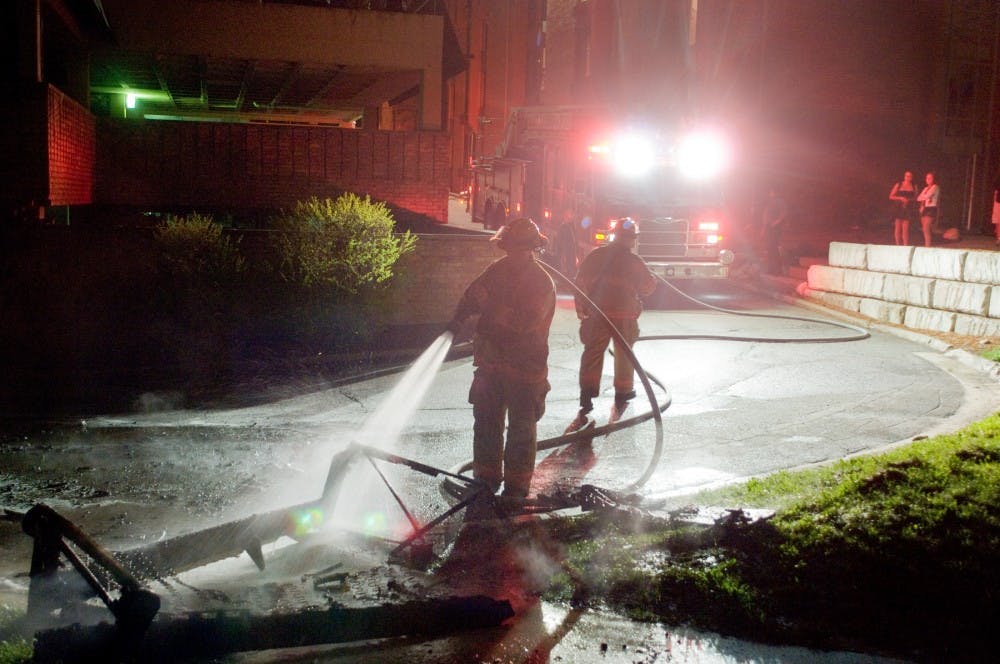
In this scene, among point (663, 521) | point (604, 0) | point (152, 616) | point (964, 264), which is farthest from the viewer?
point (604, 0)

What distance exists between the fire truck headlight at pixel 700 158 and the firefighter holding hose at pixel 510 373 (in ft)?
46.6

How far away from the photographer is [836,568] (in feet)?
15.9

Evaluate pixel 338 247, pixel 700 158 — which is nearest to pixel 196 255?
pixel 338 247

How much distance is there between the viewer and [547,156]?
22.7 metres

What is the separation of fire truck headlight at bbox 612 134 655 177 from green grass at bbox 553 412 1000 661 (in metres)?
14.3

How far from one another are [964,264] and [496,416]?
420 inches

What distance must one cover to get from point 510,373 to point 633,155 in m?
14.1

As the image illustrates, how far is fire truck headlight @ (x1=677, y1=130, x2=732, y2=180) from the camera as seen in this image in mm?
19859

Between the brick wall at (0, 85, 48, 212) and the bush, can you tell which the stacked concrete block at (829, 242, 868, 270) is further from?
the brick wall at (0, 85, 48, 212)

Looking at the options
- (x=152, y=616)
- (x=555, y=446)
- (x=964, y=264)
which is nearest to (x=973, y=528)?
(x=555, y=446)

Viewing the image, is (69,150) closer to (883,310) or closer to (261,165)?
(261,165)

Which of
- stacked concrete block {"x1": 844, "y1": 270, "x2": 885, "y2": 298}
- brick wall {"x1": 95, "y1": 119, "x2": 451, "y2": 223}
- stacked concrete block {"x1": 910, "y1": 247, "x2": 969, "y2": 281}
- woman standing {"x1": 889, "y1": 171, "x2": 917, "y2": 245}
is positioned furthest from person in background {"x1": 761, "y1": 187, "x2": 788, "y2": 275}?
brick wall {"x1": 95, "y1": 119, "x2": 451, "y2": 223}

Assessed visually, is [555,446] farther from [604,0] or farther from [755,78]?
[604,0]

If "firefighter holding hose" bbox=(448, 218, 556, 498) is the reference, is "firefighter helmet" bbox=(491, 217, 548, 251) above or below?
above
